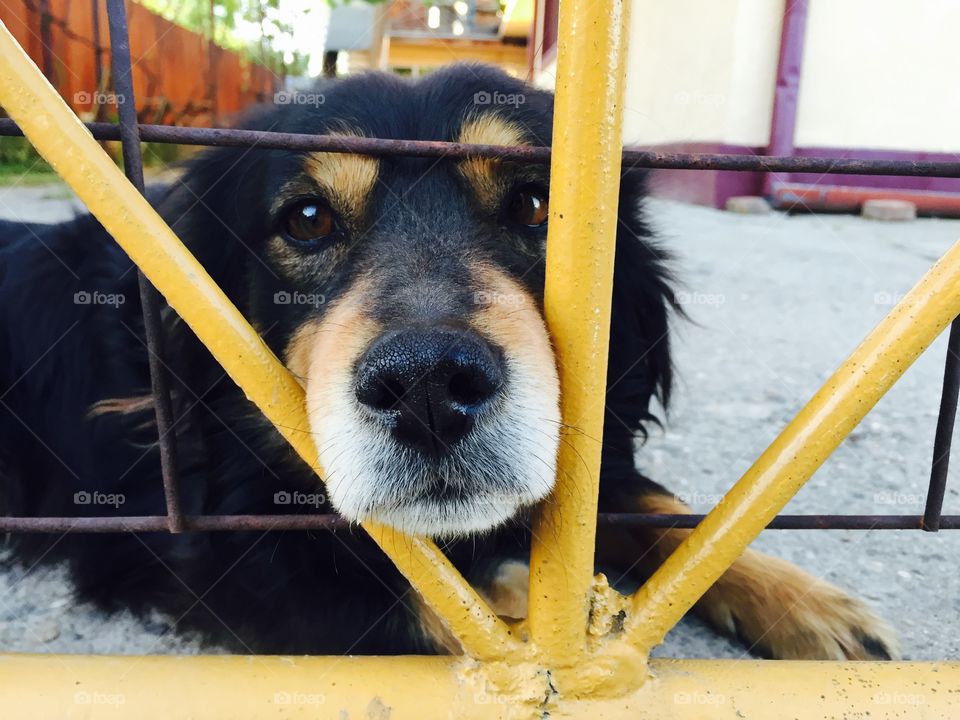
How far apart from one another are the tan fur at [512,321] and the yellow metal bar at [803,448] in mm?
346

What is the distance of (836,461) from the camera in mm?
2523

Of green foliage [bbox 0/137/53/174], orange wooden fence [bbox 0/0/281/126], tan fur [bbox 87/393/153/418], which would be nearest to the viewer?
tan fur [bbox 87/393/153/418]

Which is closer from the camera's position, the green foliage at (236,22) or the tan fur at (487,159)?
the tan fur at (487,159)

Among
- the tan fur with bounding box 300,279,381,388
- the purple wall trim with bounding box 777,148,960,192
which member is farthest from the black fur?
the purple wall trim with bounding box 777,148,960,192

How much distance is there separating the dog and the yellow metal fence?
9 centimetres

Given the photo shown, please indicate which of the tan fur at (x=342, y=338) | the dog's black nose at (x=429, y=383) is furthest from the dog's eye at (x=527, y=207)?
the dog's black nose at (x=429, y=383)

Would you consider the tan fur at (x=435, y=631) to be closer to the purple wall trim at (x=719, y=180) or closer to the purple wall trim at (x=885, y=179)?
the purple wall trim at (x=719, y=180)

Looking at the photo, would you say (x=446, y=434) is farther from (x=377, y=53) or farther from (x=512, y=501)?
(x=377, y=53)

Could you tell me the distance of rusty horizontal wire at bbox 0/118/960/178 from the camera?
114cm

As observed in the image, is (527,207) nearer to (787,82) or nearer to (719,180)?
(719,180)

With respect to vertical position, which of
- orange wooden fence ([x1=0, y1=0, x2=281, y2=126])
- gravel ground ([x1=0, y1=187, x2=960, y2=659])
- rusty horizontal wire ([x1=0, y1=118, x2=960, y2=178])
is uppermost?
orange wooden fence ([x1=0, y1=0, x2=281, y2=126])

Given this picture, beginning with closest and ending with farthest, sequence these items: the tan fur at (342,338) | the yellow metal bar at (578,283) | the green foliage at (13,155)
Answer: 1. the yellow metal bar at (578,283)
2. the tan fur at (342,338)
3. the green foliage at (13,155)

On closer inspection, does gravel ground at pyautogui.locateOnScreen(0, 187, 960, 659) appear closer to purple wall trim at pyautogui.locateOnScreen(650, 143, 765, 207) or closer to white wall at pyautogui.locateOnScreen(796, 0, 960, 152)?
purple wall trim at pyautogui.locateOnScreen(650, 143, 765, 207)

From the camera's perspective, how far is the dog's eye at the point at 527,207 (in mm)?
1736
